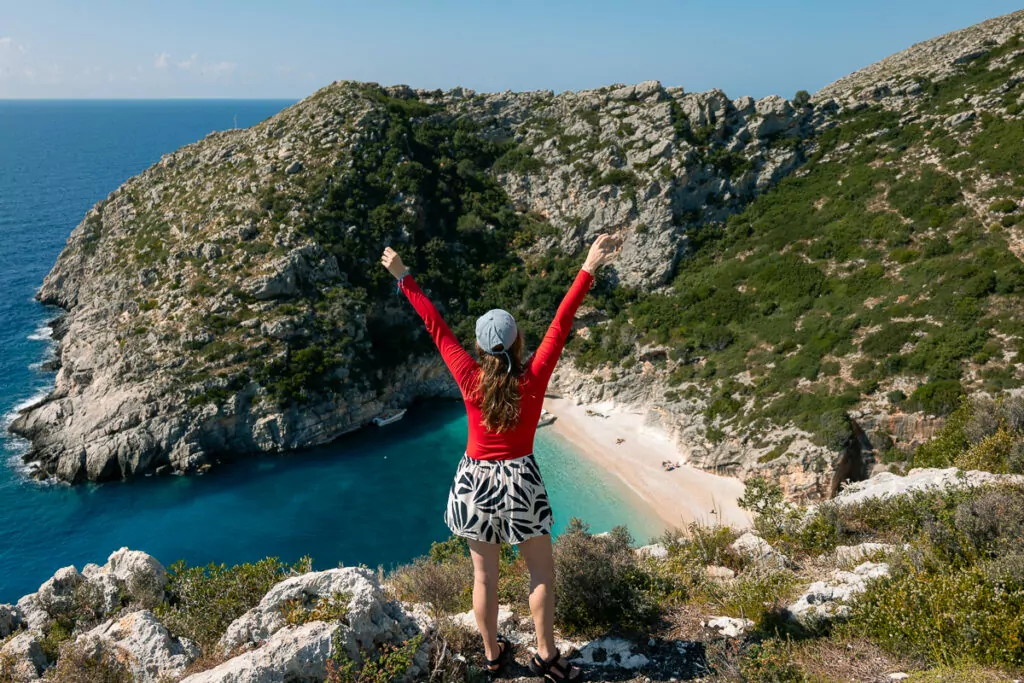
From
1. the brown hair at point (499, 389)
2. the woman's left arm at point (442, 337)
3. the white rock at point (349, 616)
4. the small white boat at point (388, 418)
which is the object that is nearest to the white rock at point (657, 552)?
the white rock at point (349, 616)

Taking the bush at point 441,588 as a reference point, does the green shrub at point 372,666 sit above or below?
above

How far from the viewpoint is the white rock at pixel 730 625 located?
5824 mm

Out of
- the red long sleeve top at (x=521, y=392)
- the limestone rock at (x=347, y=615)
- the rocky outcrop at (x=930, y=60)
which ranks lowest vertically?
the limestone rock at (x=347, y=615)

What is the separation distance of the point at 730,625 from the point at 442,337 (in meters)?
4.42

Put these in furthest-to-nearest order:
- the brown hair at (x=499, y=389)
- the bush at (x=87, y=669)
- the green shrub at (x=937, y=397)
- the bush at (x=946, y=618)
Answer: the green shrub at (x=937, y=397) → the bush at (x=87, y=669) → the bush at (x=946, y=618) → the brown hair at (x=499, y=389)

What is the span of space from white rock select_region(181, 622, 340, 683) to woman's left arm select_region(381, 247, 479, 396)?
2.43m

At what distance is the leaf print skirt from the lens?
4117 mm

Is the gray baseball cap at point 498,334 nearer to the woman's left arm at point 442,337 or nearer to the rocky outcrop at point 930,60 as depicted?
the woman's left arm at point 442,337

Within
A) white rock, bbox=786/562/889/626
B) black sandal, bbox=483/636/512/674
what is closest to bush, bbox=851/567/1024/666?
white rock, bbox=786/562/889/626

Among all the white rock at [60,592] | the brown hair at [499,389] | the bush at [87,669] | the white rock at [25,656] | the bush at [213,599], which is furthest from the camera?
the white rock at [60,592]

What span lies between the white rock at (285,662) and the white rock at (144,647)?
109 cm

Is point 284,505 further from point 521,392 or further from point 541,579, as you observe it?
point 521,392

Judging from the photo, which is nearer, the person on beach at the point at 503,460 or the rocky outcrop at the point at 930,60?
the person on beach at the point at 503,460

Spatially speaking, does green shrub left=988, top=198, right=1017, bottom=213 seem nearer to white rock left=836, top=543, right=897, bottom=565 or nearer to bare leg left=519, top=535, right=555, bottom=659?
white rock left=836, top=543, right=897, bottom=565
